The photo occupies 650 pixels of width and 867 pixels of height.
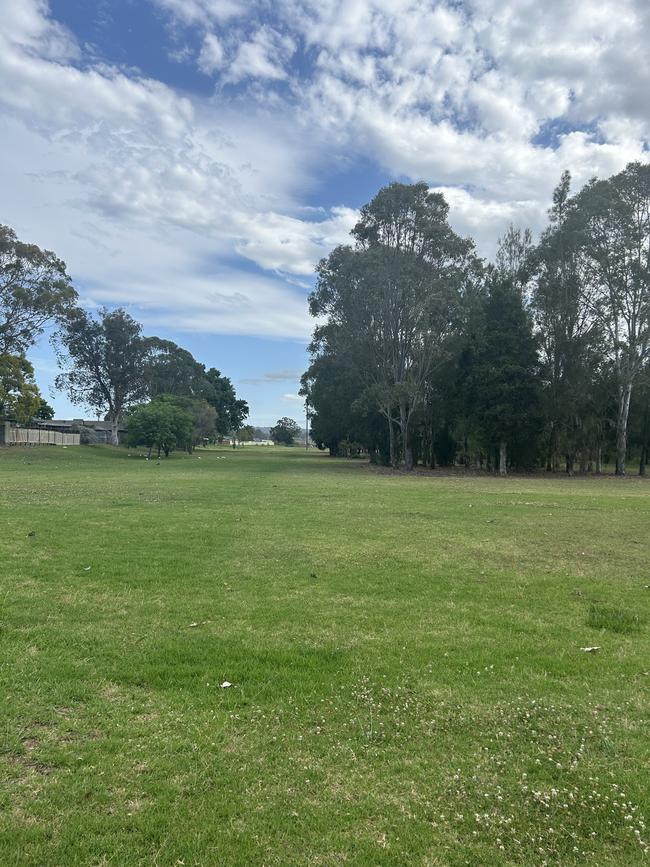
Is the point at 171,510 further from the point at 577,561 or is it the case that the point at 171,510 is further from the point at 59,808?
the point at 59,808

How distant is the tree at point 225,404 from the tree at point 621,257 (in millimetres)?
70719

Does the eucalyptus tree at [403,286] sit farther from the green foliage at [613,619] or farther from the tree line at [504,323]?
the green foliage at [613,619]

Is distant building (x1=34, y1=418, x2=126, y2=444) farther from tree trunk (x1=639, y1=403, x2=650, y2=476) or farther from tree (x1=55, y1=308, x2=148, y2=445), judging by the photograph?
tree trunk (x1=639, y1=403, x2=650, y2=476)

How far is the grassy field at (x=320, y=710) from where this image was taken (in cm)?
283

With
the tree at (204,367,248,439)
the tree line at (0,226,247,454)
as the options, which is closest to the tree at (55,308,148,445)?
the tree line at (0,226,247,454)

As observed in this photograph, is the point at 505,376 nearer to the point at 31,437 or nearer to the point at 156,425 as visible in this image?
the point at 156,425

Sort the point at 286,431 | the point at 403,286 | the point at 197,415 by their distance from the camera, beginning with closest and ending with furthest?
1. the point at 403,286
2. the point at 197,415
3. the point at 286,431

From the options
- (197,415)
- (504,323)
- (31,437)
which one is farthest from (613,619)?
(31,437)

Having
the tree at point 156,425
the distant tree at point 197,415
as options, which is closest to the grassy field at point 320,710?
the tree at point 156,425

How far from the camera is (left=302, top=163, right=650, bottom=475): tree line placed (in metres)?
37.6

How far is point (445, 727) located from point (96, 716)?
8.19ft

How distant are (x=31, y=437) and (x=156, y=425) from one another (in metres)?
21.8

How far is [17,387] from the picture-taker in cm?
4553

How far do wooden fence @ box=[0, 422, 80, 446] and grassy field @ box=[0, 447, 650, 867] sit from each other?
57791 millimetres
